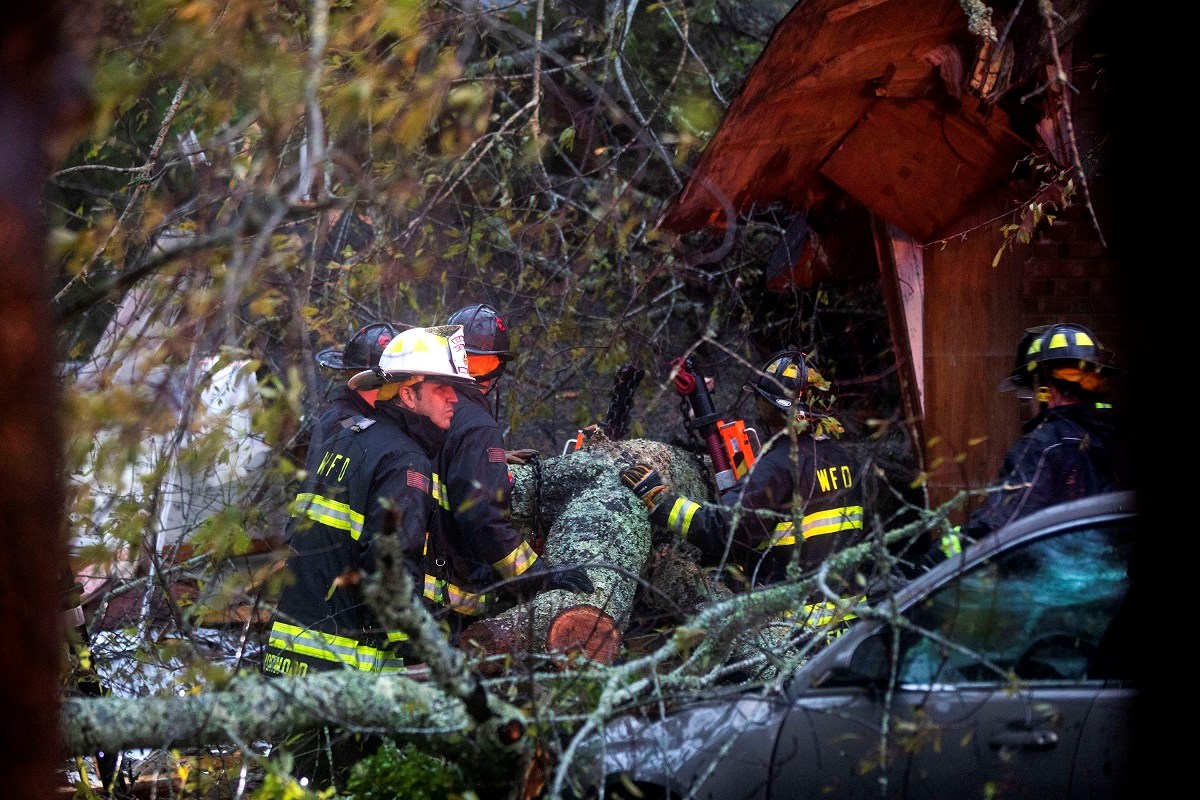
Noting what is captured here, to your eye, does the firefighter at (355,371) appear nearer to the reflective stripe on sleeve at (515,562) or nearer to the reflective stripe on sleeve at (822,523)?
the reflective stripe on sleeve at (515,562)

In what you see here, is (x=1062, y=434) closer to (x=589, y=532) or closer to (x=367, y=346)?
(x=589, y=532)

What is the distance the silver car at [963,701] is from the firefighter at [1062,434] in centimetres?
63

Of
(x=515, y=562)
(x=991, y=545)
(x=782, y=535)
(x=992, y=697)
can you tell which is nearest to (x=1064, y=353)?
(x=782, y=535)

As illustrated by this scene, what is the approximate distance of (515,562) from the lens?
429 centimetres

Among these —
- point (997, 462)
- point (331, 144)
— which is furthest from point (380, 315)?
point (997, 462)

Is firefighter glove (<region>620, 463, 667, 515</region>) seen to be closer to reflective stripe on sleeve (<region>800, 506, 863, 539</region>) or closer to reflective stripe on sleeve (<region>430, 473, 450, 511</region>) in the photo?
reflective stripe on sleeve (<region>800, 506, 863, 539</region>)

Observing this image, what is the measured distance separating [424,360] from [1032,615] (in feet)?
9.50

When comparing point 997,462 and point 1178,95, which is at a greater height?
point 1178,95

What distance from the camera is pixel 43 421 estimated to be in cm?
141

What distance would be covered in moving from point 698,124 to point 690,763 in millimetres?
2296

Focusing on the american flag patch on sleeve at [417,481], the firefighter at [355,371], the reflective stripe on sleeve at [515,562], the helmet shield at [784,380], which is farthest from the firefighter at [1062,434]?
the firefighter at [355,371]

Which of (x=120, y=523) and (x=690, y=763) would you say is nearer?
(x=690, y=763)

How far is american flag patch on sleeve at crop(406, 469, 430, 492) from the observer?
4.34m

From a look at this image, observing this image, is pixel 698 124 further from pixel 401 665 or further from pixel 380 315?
pixel 380 315
